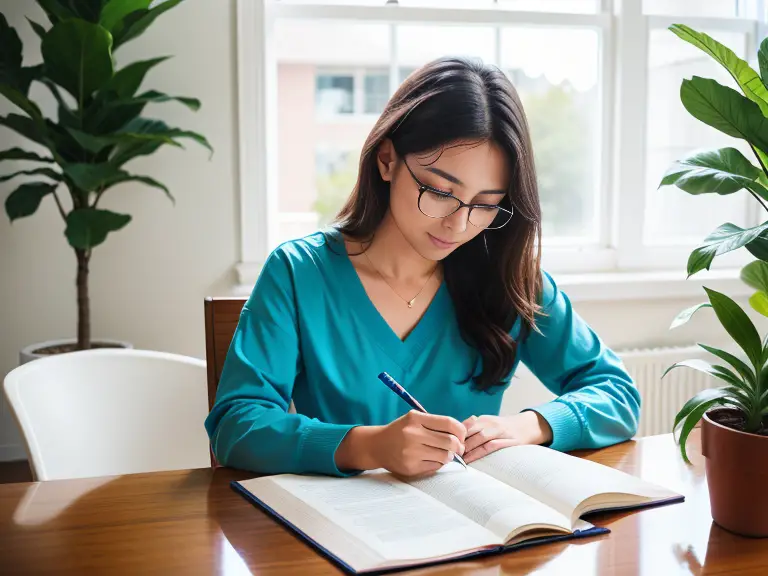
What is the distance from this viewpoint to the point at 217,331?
1.49m

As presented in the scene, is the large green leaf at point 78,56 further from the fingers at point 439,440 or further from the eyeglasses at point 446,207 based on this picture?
the fingers at point 439,440

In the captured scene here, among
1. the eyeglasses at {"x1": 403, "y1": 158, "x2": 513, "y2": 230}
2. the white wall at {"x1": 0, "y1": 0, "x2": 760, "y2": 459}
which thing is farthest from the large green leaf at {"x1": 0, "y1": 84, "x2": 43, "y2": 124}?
the eyeglasses at {"x1": 403, "y1": 158, "x2": 513, "y2": 230}

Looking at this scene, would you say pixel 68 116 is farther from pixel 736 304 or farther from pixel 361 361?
pixel 736 304

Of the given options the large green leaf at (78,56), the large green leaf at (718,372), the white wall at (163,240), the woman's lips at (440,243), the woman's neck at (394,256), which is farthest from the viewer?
the white wall at (163,240)

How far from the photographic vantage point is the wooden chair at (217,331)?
4.86ft

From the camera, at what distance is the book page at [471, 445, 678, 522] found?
3.22 ft

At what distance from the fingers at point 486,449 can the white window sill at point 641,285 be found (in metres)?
1.74

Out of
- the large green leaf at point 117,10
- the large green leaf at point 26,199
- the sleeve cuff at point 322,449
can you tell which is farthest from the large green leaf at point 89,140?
the sleeve cuff at point 322,449

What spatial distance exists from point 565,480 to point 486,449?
0.16m

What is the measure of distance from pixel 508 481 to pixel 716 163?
0.47 m

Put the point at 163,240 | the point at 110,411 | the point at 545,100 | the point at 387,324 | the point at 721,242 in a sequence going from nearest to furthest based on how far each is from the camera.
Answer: the point at 721,242, the point at 387,324, the point at 110,411, the point at 163,240, the point at 545,100

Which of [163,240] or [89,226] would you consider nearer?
[89,226]

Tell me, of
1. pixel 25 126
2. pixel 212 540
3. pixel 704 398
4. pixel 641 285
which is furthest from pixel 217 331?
pixel 641 285

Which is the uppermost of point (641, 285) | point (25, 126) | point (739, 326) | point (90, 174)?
point (25, 126)
